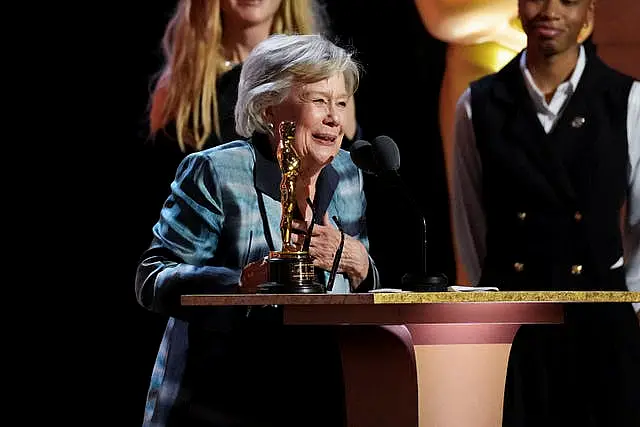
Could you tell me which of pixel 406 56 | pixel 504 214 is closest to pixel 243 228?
pixel 504 214

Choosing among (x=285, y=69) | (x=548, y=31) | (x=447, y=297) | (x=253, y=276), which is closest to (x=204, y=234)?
(x=253, y=276)

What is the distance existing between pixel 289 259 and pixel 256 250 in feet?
1.52

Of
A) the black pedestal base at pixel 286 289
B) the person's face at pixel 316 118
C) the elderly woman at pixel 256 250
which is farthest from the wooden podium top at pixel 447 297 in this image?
the person's face at pixel 316 118

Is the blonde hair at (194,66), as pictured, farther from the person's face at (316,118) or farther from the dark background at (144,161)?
the person's face at (316,118)

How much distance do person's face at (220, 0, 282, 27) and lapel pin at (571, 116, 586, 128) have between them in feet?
3.55

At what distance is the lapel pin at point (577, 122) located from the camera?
3.94 metres

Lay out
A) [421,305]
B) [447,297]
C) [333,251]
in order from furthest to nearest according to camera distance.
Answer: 1. [333,251]
2. [421,305]
3. [447,297]

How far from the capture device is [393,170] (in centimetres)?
267

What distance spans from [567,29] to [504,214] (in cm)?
68

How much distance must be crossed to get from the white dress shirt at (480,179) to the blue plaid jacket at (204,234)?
3.28 feet

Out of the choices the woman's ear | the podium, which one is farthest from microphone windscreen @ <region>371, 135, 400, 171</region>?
the woman's ear

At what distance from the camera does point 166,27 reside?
4230 mm

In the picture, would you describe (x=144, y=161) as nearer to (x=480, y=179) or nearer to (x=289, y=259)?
(x=480, y=179)

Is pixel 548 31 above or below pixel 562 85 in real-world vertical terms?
above
